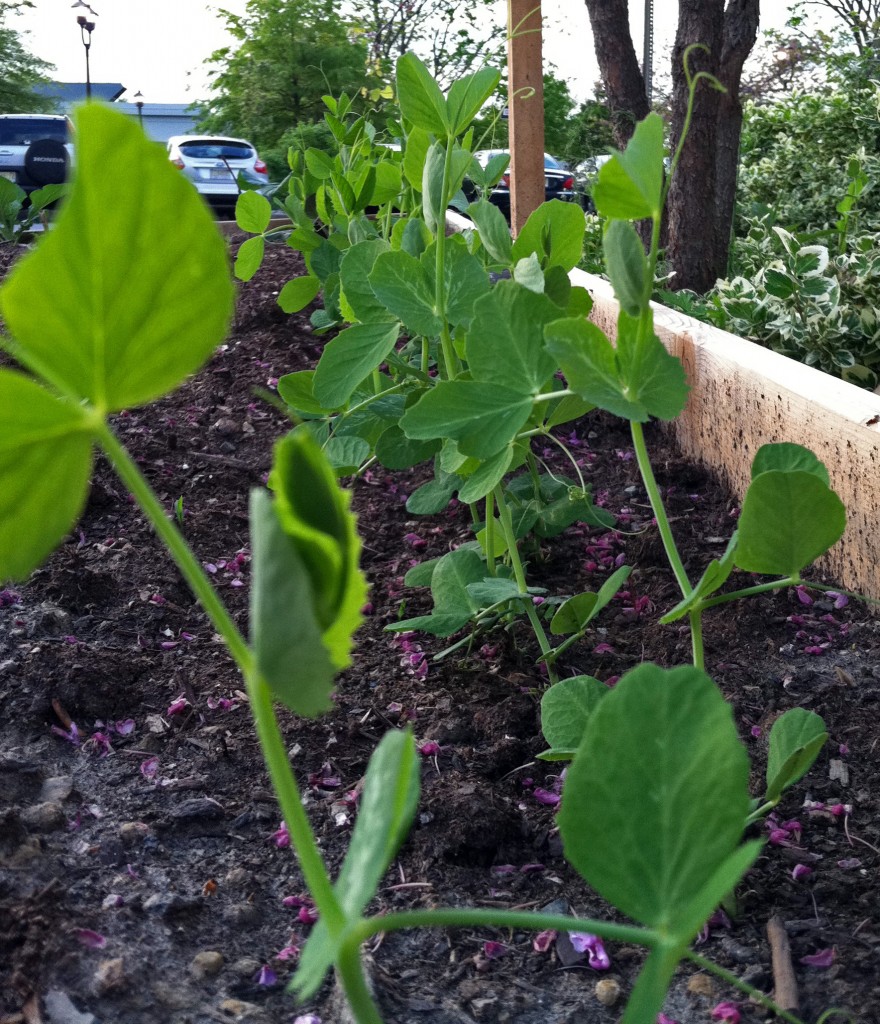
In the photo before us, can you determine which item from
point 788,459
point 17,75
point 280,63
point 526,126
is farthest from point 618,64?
point 17,75

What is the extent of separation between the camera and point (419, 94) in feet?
3.52

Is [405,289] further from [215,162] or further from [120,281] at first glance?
[215,162]

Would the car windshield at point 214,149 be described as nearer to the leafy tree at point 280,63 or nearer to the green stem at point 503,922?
the leafy tree at point 280,63

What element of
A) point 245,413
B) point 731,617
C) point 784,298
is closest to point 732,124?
point 784,298

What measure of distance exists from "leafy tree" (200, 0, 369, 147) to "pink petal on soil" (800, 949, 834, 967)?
55.2ft

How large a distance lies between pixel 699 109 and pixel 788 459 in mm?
2610

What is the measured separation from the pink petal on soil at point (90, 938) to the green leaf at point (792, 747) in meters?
0.53

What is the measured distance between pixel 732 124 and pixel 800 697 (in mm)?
2739

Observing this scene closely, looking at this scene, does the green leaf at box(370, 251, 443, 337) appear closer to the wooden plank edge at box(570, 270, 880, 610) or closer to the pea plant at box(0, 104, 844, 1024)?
the wooden plank edge at box(570, 270, 880, 610)

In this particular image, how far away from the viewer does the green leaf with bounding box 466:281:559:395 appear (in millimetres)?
824

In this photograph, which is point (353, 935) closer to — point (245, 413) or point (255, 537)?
point (255, 537)

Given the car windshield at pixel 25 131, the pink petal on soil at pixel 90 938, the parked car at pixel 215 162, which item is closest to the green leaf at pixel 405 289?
the pink petal on soil at pixel 90 938

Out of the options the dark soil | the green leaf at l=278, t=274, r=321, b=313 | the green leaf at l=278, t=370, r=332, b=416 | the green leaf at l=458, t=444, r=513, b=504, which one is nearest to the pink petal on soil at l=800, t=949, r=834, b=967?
the dark soil

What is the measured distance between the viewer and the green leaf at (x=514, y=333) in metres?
0.82
